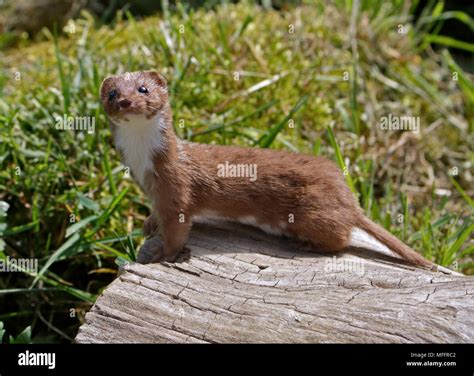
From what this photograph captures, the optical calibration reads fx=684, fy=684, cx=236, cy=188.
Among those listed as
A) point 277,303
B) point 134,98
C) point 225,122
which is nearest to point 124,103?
point 134,98

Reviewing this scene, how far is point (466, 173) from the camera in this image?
6.08m

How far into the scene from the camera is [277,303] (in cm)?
292

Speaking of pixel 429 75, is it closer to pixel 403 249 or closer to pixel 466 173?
pixel 466 173

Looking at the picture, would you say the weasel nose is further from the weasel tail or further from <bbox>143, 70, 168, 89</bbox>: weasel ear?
the weasel tail

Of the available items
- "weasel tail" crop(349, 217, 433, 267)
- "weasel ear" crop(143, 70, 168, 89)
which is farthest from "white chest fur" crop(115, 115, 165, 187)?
"weasel tail" crop(349, 217, 433, 267)

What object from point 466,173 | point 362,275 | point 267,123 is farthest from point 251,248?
point 466,173

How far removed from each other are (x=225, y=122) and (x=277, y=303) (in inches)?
83.8

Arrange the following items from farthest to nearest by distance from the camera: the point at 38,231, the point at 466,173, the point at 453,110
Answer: the point at 453,110 → the point at 466,173 → the point at 38,231

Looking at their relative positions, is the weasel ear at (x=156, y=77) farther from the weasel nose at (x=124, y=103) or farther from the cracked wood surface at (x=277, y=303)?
the cracked wood surface at (x=277, y=303)

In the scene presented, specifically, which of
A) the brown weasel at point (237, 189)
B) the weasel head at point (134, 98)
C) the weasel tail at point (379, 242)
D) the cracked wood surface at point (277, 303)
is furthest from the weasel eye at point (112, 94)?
the weasel tail at point (379, 242)

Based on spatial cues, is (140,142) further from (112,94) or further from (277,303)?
(277,303)

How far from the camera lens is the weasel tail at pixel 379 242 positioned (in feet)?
11.4

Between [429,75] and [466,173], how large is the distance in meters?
1.20
